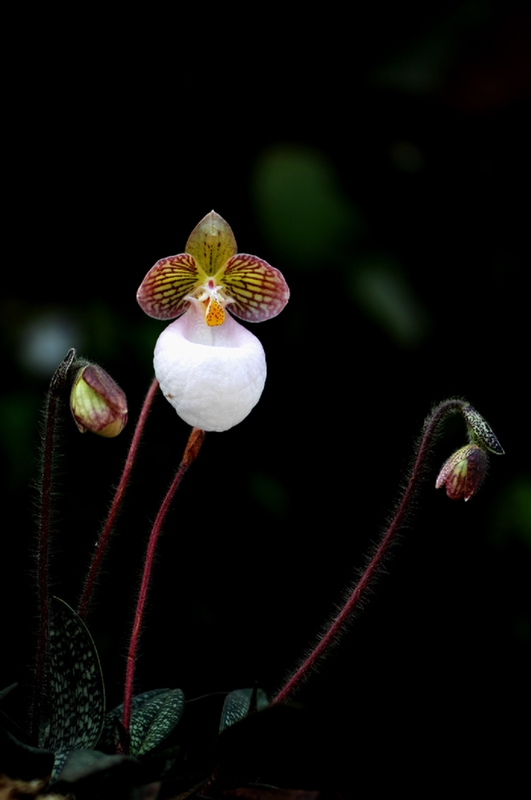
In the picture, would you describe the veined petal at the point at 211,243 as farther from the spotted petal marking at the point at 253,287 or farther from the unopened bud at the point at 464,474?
the unopened bud at the point at 464,474

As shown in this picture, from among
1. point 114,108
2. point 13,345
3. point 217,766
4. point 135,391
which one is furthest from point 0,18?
point 217,766

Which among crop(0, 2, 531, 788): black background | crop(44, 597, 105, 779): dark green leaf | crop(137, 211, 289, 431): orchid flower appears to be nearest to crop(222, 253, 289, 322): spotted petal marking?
crop(137, 211, 289, 431): orchid flower

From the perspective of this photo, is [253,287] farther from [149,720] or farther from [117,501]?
[149,720]

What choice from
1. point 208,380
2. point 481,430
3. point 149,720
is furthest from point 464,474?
point 149,720

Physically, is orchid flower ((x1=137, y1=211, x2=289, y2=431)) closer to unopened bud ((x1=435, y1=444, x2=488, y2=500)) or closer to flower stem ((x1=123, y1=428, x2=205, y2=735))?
flower stem ((x1=123, y1=428, x2=205, y2=735))

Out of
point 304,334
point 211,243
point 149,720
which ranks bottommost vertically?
point 149,720

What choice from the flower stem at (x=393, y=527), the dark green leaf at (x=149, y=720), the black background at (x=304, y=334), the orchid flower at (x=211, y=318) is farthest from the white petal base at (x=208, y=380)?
the black background at (x=304, y=334)

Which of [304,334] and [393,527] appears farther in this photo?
[304,334]
